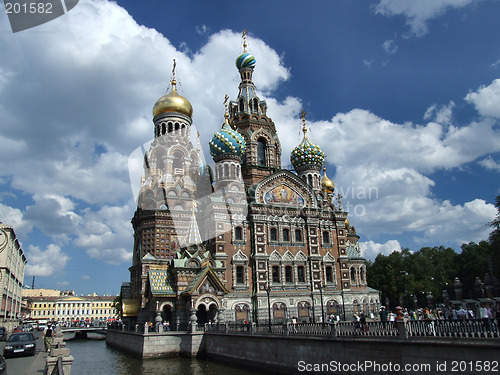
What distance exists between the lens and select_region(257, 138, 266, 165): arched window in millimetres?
37000

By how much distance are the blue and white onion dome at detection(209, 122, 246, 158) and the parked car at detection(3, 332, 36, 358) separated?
61.8 ft

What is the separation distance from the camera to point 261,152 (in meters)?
37.3

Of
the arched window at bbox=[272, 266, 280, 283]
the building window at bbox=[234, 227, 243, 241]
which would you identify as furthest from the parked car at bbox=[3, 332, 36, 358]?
the arched window at bbox=[272, 266, 280, 283]

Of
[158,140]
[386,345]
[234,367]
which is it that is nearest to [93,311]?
[158,140]

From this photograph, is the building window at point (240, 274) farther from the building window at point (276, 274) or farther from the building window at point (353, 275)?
the building window at point (353, 275)

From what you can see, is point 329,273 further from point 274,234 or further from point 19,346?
point 19,346

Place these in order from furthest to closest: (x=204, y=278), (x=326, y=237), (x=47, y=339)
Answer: (x=326, y=237)
(x=204, y=278)
(x=47, y=339)

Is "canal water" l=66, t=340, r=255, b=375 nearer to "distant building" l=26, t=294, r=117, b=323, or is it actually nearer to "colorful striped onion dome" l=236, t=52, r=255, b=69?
"colorful striped onion dome" l=236, t=52, r=255, b=69

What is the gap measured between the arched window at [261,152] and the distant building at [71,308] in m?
64.9

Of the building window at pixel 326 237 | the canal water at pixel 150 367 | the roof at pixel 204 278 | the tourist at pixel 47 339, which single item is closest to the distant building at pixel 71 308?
the building window at pixel 326 237

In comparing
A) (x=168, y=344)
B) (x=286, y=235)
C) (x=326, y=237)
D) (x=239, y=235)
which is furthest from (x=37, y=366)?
(x=326, y=237)

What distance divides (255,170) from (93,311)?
7230 cm

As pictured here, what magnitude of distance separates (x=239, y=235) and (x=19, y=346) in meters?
15.8

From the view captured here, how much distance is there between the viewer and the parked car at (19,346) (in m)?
17.6
